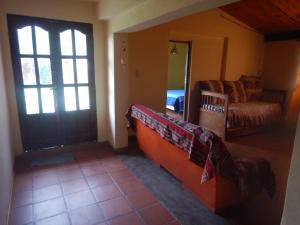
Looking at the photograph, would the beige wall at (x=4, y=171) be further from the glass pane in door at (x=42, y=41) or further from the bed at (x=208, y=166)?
the bed at (x=208, y=166)

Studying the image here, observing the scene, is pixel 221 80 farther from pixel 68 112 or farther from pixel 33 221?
pixel 33 221

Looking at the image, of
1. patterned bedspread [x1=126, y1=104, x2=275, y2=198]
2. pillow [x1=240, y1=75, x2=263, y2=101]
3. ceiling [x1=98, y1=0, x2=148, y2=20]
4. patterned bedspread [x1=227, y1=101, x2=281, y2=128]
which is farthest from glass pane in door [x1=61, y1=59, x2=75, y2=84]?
pillow [x1=240, y1=75, x2=263, y2=101]

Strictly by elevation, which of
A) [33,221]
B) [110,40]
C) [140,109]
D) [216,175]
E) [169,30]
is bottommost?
[33,221]

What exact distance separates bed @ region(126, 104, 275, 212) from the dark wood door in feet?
5.01

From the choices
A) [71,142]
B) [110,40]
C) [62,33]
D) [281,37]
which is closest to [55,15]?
[62,33]

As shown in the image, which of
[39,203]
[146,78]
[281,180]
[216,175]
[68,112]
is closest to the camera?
[216,175]

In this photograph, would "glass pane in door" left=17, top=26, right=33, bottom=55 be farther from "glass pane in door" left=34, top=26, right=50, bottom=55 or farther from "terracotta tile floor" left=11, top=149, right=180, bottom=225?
"terracotta tile floor" left=11, top=149, right=180, bottom=225

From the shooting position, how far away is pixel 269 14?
418 centimetres

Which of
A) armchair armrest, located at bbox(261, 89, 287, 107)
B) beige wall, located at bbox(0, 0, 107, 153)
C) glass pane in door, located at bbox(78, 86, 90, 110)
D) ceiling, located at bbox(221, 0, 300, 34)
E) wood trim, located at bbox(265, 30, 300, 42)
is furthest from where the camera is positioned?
armchair armrest, located at bbox(261, 89, 287, 107)

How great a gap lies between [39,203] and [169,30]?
11.2 feet

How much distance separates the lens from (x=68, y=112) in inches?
137

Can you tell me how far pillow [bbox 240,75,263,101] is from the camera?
5.09 meters

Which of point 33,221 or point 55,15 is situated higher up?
point 55,15

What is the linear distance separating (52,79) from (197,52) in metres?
2.97
